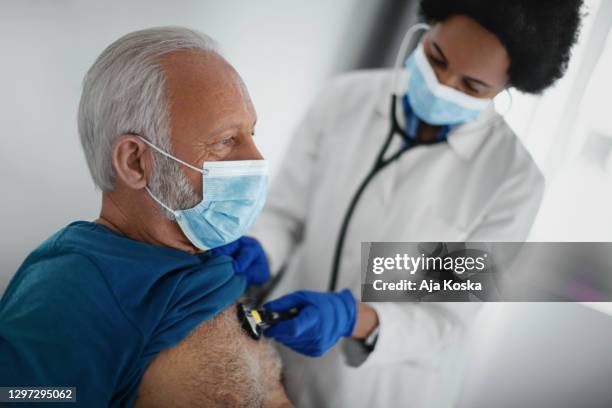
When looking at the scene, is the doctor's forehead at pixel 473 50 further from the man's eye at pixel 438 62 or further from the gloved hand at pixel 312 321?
the gloved hand at pixel 312 321

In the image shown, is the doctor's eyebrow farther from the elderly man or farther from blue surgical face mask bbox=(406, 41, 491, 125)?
the elderly man

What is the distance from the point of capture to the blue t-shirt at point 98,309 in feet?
2.31

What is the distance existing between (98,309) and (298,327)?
0.37m

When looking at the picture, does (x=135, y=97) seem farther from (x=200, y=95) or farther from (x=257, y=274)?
(x=257, y=274)

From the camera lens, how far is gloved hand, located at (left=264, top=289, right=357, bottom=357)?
37.5 inches

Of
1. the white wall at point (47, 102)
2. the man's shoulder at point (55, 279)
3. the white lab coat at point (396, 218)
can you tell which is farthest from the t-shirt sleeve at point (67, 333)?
the white lab coat at point (396, 218)

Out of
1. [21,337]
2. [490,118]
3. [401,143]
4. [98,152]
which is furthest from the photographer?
[401,143]

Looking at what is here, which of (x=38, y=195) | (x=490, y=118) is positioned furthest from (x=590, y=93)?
(x=38, y=195)

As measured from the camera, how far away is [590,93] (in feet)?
3.12

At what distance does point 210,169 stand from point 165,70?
0.57 feet

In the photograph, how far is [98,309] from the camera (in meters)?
0.76

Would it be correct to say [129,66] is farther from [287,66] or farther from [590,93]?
[590,93]

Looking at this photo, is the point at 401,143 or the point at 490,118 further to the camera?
the point at 401,143

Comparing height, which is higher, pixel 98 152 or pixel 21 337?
pixel 98 152
